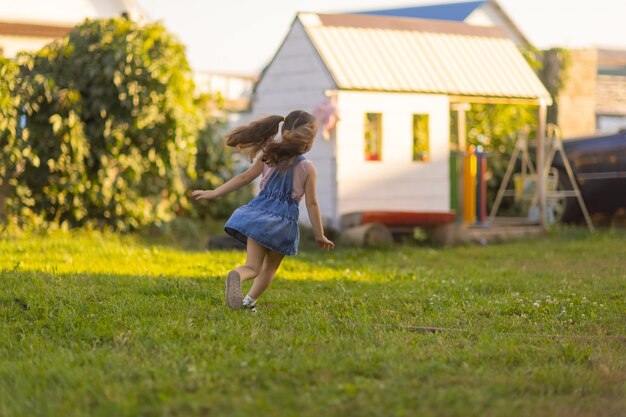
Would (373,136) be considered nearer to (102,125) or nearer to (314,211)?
(102,125)

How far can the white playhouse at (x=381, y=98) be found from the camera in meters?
14.0

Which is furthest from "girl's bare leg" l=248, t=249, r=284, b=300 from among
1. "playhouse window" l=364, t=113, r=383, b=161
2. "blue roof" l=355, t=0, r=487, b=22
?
"blue roof" l=355, t=0, r=487, b=22

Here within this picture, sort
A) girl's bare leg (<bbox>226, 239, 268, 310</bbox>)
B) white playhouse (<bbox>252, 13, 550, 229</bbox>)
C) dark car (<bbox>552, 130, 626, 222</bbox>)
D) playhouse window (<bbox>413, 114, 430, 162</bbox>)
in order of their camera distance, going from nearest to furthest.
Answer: girl's bare leg (<bbox>226, 239, 268, 310</bbox>)
white playhouse (<bbox>252, 13, 550, 229</bbox>)
playhouse window (<bbox>413, 114, 430, 162</bbox>)
dark car (<bbox>552, 130, 626, 222</bbox>)

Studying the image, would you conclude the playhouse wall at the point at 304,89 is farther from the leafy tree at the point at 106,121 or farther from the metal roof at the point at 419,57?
the leafy tree at the point at 106,121

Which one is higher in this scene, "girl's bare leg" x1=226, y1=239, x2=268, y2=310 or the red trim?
"girl's bare leg" x1=226, y1=239, x2=268, y2=310

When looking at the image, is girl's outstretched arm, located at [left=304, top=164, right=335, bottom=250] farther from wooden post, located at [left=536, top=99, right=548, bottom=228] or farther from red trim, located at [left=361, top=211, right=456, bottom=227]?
wooden post, located at [left=536, top=99, right=548, bottom=228]

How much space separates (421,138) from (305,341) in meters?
9.56

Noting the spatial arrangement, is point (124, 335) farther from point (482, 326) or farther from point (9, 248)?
point (9, 248)

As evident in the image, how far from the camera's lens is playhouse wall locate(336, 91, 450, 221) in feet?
46.2

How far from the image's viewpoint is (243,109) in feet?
67.8

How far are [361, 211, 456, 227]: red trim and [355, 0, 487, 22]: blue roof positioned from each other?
11.0 metres

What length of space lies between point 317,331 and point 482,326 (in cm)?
122

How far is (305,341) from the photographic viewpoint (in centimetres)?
592

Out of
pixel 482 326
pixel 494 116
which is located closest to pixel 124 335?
pixel 482 326
